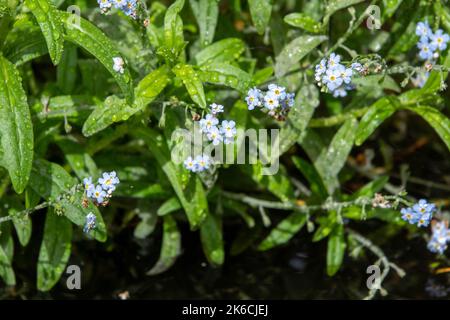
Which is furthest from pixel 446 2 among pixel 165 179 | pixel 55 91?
pixel 55 91

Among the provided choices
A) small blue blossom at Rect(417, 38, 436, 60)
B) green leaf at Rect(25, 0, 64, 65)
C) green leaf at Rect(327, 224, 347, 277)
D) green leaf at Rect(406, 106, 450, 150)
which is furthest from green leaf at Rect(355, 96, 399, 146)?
green leaf at Rect(25, 0, 64, 65)

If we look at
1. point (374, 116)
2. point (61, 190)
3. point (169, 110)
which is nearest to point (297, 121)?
point (374, 116)

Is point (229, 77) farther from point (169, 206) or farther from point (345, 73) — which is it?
point (169, 206)

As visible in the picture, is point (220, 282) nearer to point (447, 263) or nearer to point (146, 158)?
point (146, 158)

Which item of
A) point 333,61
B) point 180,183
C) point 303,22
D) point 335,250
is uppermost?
point 303,22

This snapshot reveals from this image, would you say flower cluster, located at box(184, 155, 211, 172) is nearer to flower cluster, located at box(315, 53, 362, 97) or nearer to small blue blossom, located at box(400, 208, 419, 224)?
flower cluster, located at box(315, 53, 362, 97)

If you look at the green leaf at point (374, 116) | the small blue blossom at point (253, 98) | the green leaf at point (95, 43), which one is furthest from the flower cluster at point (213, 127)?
the green leaf at point (374, 116)
